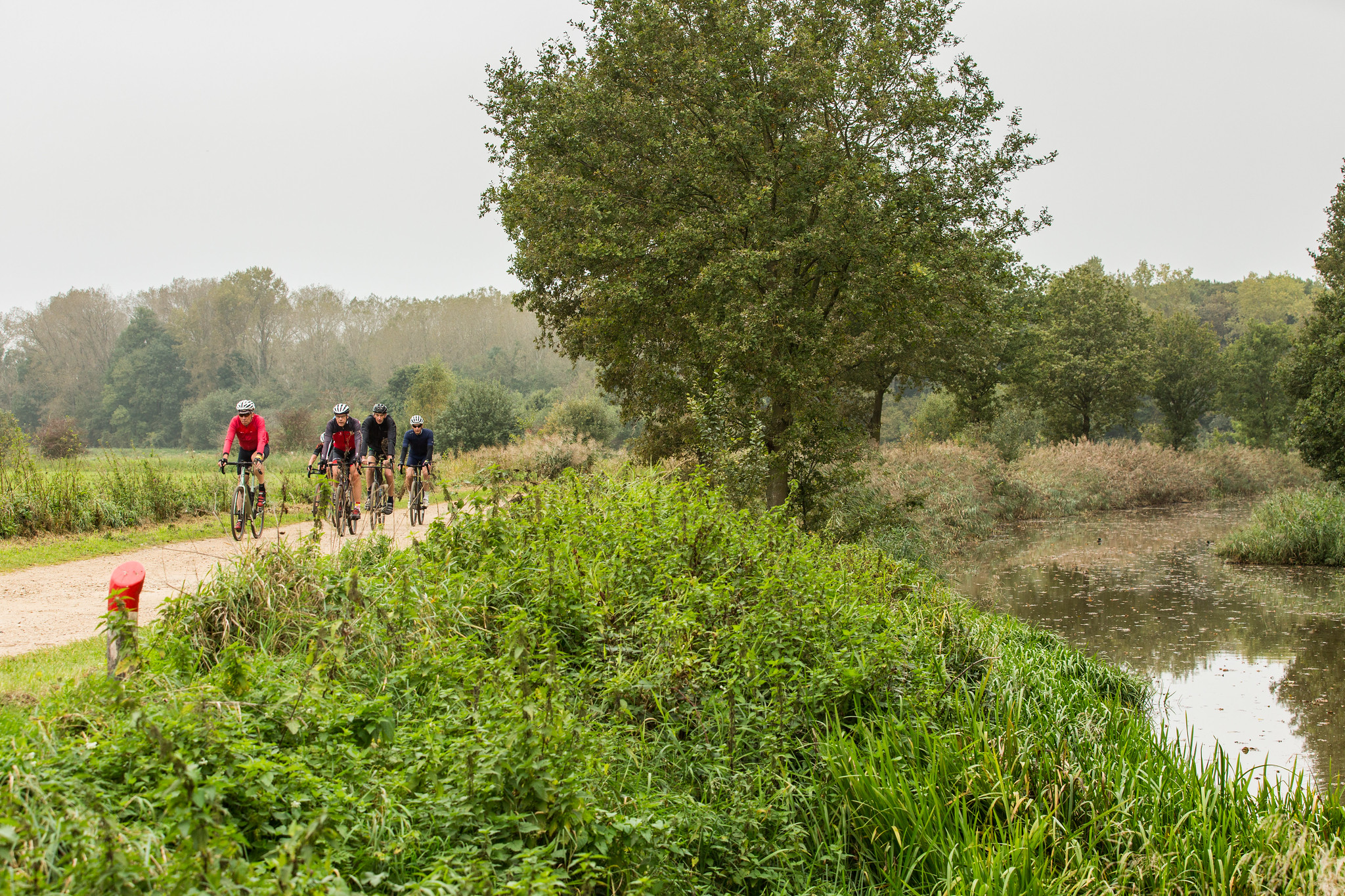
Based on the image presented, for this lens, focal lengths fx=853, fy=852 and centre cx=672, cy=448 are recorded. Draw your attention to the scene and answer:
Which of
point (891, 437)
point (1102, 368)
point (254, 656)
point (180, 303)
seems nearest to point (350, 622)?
point (254, 656)

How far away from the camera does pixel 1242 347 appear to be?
152 ft

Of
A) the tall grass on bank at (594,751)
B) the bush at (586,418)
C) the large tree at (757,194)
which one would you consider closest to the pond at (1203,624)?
the tall grass on bank at (594,751)

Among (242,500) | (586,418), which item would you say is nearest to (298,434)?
(586,418)

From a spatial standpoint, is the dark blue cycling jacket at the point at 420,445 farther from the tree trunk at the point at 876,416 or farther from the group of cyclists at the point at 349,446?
the tree trunk at the point at 876,416

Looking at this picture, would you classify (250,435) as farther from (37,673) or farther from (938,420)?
(938,420)

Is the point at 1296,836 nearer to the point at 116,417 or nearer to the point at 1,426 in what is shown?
the point at 1,426

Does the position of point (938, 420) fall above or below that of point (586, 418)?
below

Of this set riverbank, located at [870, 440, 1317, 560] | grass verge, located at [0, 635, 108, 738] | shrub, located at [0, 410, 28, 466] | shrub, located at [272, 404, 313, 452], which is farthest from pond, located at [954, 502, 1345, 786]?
shrub, located at [272, 404, 313, 452]

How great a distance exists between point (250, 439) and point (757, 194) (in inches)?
338

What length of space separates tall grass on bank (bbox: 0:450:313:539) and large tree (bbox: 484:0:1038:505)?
691 cm

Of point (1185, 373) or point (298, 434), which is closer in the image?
point (298, 434)

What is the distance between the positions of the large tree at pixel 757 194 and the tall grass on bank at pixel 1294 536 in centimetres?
917

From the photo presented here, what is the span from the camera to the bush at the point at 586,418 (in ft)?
120

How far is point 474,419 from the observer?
35.2 meters
